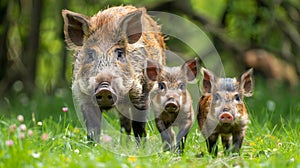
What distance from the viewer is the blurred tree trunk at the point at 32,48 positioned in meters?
12.5

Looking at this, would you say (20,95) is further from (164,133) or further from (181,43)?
(164,133)

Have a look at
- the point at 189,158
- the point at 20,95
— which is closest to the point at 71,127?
the point at 189,158

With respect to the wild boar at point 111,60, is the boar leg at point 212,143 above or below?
below

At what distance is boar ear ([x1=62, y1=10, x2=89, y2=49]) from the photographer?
676cm

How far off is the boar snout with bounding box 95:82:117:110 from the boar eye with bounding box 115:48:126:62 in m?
0.59

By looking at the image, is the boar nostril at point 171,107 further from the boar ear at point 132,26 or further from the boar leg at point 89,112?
the boar ear at point 132,26

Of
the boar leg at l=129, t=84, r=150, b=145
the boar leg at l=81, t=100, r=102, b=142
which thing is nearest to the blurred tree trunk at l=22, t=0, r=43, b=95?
the boar leg at l=129, t=84, r=150, b=145

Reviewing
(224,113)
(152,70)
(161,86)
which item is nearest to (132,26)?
(152,70)

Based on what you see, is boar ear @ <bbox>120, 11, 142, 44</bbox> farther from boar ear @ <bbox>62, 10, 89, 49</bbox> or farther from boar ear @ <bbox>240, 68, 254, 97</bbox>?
boar ear @ <bbox>240, 68, 254, 97</bbox>

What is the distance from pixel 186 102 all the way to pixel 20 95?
6.52 metres

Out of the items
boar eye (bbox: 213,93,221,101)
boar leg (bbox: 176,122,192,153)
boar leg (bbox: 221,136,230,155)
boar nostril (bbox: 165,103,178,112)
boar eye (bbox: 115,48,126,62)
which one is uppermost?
boar eye (bbox: 115,48,126,62)

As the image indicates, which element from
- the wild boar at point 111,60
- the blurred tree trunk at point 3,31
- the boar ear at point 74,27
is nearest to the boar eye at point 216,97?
the wild boar at point 111,60

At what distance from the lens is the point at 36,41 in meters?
12.6

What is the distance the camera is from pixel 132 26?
682 centimetres
